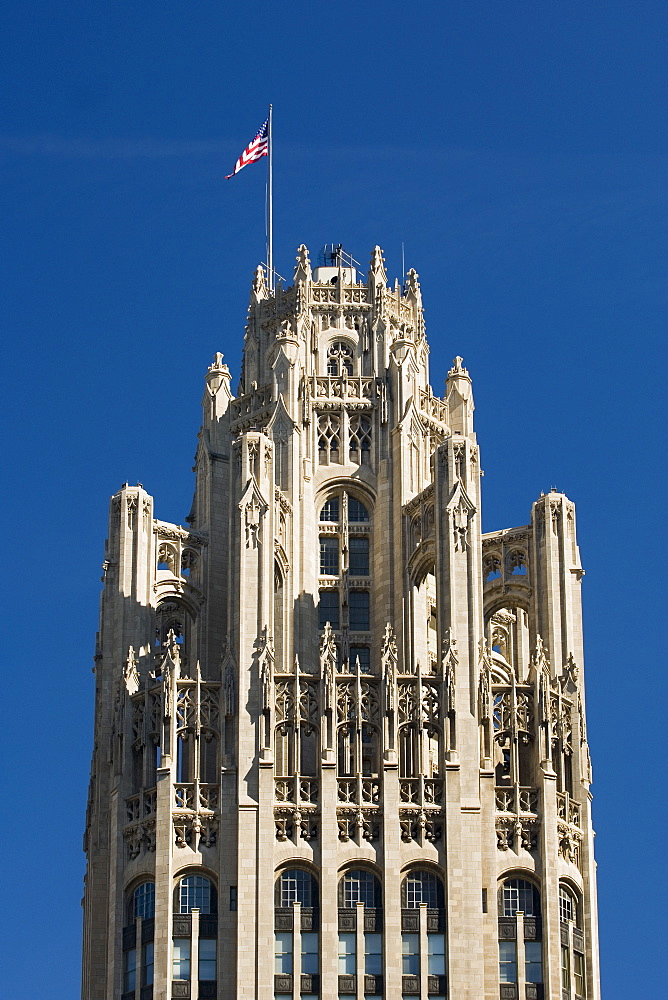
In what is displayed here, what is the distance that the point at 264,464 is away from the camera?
385ft

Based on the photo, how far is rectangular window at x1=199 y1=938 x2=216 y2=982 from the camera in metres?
108

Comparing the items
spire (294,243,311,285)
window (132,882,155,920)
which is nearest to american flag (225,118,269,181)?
spire (294,243,311,285)

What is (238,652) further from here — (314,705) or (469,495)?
(469,495)

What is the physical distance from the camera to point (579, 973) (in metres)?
112

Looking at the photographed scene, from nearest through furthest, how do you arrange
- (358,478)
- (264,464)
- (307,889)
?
(307,889) → (264,464) → (358,478)

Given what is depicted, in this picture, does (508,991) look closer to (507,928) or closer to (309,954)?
(507,928)

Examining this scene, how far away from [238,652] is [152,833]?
26.4 ft

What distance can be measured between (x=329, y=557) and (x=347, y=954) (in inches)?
846

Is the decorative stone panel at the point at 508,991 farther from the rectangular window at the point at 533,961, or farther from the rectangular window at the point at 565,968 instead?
the rectangular window at the point at 565,968

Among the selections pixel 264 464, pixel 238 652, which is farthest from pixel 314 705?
pixel 264 464

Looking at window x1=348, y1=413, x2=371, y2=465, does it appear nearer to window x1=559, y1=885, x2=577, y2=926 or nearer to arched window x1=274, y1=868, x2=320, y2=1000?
arched window x1=274, y1=868, x2=320, y2=1000

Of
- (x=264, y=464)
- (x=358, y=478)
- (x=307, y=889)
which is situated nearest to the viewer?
(x=307, y=889)

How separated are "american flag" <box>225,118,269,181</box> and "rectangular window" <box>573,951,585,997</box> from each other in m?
40.8

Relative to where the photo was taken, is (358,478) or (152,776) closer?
(152,776)
